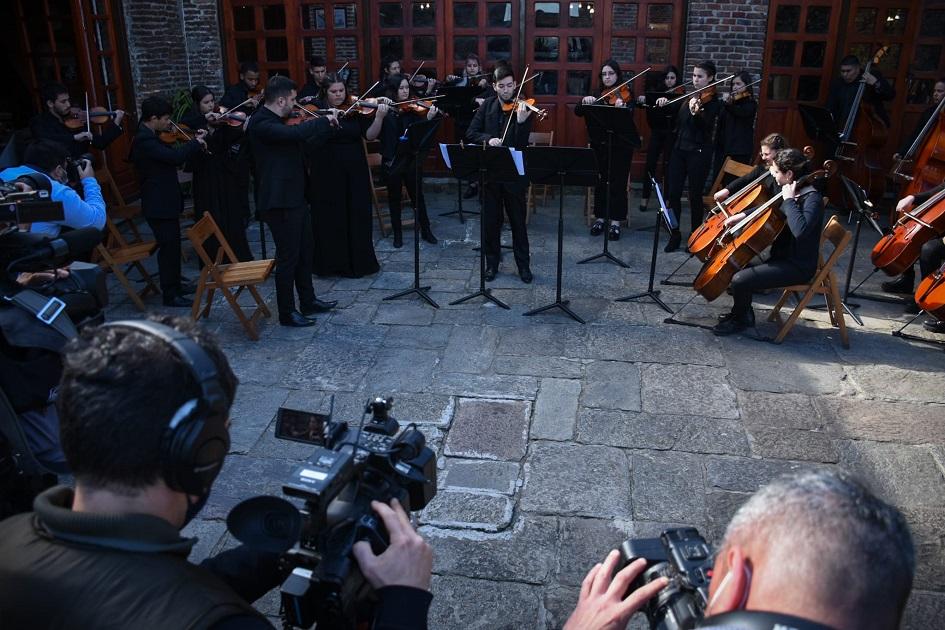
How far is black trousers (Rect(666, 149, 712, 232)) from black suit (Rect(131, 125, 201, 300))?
15.4 feet

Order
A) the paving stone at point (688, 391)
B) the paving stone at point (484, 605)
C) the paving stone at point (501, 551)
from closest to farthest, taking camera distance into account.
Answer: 1. the paving stone at point (484, 605)
2. the paving stone at point (501, 551)
3. the paving stone at point (688, 391)

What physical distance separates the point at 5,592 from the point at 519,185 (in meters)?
5.90

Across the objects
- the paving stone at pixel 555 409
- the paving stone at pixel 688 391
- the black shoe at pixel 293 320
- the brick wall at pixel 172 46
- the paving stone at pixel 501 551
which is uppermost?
the brick wall at pixel 172 46

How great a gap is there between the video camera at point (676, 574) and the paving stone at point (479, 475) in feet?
7.50

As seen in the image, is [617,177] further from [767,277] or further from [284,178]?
[284,178]

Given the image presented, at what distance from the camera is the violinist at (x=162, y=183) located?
21.1ft

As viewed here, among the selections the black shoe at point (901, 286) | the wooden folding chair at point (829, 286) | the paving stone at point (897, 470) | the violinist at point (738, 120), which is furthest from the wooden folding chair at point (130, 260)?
the black shoe at point (901, 286)

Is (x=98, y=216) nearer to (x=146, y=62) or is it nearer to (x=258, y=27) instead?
(x=146, y=62)

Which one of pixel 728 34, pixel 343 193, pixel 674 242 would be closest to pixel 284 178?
pixel 343 193

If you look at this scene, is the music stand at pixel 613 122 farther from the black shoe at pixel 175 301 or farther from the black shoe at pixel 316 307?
the black shoe at pixel 175 301

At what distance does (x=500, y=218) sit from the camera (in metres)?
7.25

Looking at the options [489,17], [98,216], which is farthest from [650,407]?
[489,17]

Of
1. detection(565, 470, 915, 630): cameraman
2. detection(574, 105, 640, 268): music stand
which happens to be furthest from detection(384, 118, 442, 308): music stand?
detection(565, 470, 915, 630): cameraman

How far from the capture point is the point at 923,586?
11.0ft
